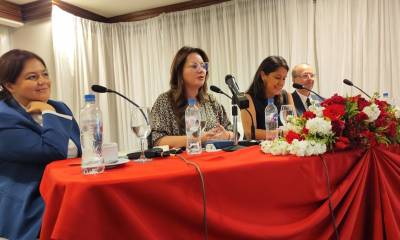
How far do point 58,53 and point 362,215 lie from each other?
370 cm

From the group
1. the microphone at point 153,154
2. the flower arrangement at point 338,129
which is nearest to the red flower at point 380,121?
the flower arrangement at point 338,129

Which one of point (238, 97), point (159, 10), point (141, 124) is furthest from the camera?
point (159, 10)

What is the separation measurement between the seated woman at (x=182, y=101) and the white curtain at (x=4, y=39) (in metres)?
2.90

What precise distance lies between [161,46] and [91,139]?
3.51m

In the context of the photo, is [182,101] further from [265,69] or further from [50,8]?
[50,8]

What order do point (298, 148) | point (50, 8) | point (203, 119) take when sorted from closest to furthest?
point (298, 148)
point (203, 119)
point (50, 8)

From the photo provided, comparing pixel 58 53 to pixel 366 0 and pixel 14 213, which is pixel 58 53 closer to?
pixel 14 213

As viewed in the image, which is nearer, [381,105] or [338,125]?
[338,125]

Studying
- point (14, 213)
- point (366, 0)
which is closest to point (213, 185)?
point (14, 213)

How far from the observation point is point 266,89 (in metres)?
2.38

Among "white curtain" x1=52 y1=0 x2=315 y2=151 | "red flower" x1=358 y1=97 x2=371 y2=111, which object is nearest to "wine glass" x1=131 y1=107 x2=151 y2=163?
"red flower" x1=358 y1=97 x2=371 y2=111

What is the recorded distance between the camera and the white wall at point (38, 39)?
390 centimetres

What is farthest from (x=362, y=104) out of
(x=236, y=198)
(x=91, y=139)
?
(x=91, y=139)

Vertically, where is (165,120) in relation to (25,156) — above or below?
above
